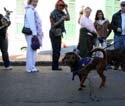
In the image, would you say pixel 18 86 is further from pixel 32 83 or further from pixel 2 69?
pixel 2 69

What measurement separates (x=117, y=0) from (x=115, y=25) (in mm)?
7660

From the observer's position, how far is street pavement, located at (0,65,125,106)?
10926 millimetres

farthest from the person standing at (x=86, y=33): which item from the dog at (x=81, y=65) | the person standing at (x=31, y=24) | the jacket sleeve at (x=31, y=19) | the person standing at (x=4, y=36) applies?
the dog at (x=81, y=65)

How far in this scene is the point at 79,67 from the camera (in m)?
11.8

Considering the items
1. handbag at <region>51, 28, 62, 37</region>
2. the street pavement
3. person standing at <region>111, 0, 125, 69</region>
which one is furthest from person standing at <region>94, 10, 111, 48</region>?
the street pavement

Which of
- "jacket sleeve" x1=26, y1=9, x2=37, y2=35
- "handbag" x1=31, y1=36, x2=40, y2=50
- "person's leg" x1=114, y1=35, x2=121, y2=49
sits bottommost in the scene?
"person's leg" x1=114, y1=35, x2=121, y2=49

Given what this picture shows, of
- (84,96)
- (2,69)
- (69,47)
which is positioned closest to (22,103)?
(84,96)

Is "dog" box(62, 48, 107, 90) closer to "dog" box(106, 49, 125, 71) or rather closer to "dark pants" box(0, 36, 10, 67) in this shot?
"dog" box(106, 49, 125, 71)

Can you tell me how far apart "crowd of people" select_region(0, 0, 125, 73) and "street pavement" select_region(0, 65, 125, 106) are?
95 centimetres

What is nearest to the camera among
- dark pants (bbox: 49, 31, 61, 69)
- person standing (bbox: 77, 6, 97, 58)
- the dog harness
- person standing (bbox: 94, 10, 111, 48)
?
the dog harness

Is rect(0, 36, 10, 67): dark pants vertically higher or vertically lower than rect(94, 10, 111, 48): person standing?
lower

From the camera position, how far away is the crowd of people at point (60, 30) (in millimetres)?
15531

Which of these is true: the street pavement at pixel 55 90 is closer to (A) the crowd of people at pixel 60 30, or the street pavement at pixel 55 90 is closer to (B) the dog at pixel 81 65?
(B) the dog at pixel 81 65

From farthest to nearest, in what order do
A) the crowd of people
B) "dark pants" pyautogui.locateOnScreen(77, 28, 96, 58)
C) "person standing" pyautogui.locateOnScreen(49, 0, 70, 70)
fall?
"dark pants" pyautogui.locateOnScreen(77, 28, 96, 58)
"person standing" pyautogui.locateOnScreen(49, 0, 70, 70)
the crowd of people
